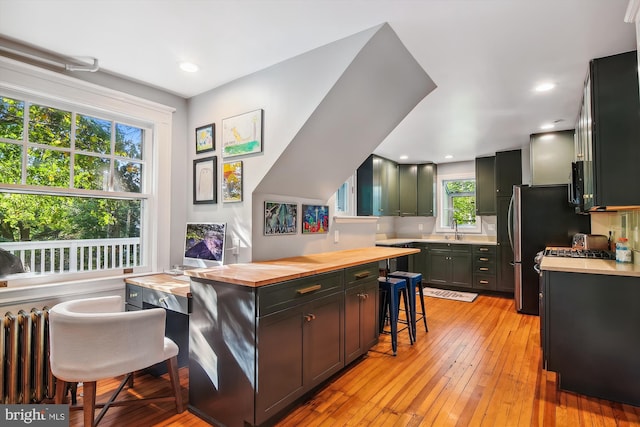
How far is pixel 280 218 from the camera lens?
287 centimetres

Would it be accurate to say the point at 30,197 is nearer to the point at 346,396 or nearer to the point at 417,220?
the point at 346,396

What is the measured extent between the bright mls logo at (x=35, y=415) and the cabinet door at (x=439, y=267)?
527 cm

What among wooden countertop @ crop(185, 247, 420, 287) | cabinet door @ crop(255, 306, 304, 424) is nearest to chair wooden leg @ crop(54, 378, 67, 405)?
wooden countertop @ crop(185, 247, 420, 287)

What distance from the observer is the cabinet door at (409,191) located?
251 inches

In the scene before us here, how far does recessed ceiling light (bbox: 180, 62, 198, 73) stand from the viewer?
249 cm

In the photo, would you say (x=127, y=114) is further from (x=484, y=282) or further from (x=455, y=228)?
(x=455, y=228)

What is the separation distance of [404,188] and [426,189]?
1.36ft

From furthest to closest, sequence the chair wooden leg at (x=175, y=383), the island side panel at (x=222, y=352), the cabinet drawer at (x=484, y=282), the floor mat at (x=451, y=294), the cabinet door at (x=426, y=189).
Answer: the cabinet door at (x=426, y=189) → the cabinet drawer at (x=484, y=282) → the floor mat at (x=451, y=294) → the chair wooden leg at (x=175, y=383) → the island side panel at (x=222, y=352)

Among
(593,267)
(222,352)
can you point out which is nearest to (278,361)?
(222,352)

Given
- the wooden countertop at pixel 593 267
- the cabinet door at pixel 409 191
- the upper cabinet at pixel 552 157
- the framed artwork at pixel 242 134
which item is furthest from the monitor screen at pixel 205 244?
the cabinet door at pixel 409 191

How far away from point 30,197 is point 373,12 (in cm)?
264

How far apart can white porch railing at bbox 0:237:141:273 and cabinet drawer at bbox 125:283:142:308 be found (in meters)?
0.31

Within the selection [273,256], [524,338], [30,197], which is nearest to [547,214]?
[524,338]

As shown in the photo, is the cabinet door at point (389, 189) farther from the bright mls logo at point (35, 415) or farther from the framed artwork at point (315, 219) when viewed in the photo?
the bright mls logo at point (35, 415)
